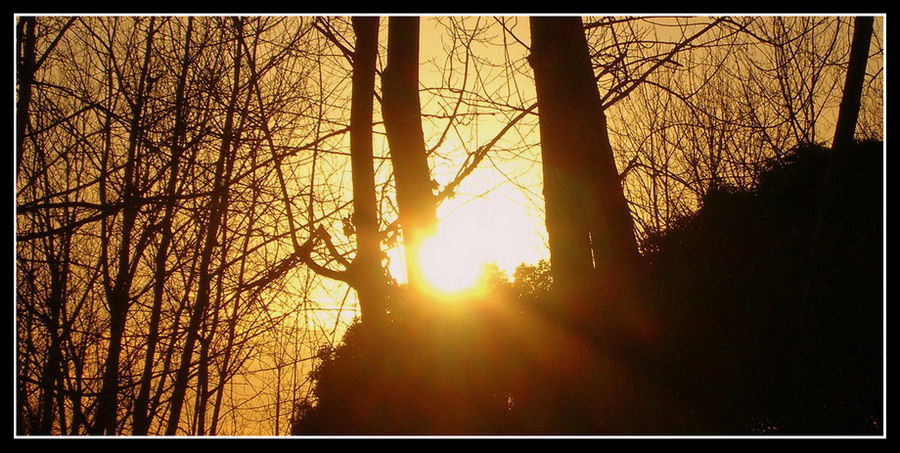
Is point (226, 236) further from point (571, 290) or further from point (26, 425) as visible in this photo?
point (571, 290)

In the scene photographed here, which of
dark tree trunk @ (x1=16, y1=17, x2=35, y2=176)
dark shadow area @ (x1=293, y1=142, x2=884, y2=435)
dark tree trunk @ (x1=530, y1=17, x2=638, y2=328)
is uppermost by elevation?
dark tree trunk @ (x1=16, y1=17, x2=35, y2=176)

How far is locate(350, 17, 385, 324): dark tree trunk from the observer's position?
6367mm

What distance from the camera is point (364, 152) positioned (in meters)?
6.76

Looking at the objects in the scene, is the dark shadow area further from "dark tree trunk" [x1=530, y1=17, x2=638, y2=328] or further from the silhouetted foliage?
"dark tree trunk" [x1=530, y1=17, x2=638, y2=328]

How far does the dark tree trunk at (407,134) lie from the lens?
5.49 m

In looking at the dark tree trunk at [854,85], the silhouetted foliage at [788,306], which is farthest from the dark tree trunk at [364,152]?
the dark tree trunk at [854,85]

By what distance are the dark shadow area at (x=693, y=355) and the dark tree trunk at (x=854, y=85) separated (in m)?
0.15

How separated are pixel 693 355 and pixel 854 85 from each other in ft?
6.34

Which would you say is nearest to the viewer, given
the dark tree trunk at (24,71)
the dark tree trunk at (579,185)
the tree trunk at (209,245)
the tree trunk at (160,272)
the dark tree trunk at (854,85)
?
the dark tree trunk at (854,85)

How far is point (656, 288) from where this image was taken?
4.82 metres

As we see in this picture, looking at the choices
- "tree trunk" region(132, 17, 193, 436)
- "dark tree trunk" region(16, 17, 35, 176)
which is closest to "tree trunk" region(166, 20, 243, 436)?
"tree trunk" region(132, 17, 193, 436)

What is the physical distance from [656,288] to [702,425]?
3.33ft

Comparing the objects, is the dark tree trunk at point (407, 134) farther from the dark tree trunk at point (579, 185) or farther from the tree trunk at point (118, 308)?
the tree trunk at point (118, 308)

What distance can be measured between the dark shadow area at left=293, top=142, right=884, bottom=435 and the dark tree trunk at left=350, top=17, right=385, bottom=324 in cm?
165
